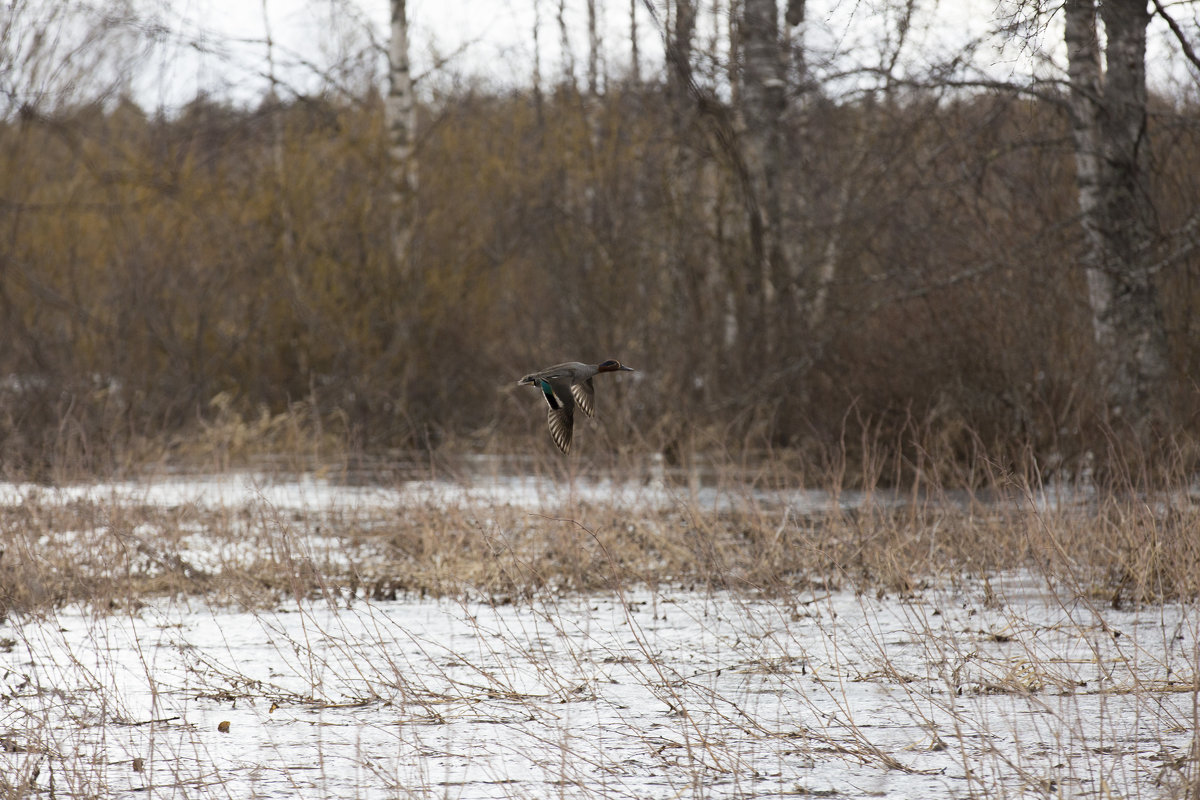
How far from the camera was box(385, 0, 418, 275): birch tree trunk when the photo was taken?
13.5 meters

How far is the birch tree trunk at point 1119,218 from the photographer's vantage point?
8555 millimetres

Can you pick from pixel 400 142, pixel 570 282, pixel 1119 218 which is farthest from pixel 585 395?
pixel 400 142

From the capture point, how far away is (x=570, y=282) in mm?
12375

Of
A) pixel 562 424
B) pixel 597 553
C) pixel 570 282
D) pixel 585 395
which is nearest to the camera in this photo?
pixel 562 424

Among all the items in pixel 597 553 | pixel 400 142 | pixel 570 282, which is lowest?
pixel 597 553

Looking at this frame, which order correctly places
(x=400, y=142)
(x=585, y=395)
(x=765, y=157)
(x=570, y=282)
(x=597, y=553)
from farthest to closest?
1. (x=400, y=142)
2. (x=570, y=282)
3. (x=765, y=157)
4. (x=597, y=553)
5. (x=585, y=395)

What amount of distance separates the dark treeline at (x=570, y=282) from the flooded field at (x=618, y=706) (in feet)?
11.7

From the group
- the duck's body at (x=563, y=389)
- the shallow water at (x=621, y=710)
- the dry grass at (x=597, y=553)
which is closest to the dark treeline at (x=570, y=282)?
the dry grass at (x=597, y=553)

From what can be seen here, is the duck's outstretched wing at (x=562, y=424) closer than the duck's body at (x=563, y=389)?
No

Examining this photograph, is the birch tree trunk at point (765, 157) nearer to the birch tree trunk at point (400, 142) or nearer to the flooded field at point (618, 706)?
the birch tree trunk at point (400, 142)

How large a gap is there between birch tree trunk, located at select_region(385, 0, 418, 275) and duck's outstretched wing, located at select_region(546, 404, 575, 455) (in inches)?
389

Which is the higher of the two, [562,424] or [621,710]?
[562,424]

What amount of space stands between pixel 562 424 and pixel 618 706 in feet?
3.14

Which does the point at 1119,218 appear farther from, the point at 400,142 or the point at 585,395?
the point at 400,142
